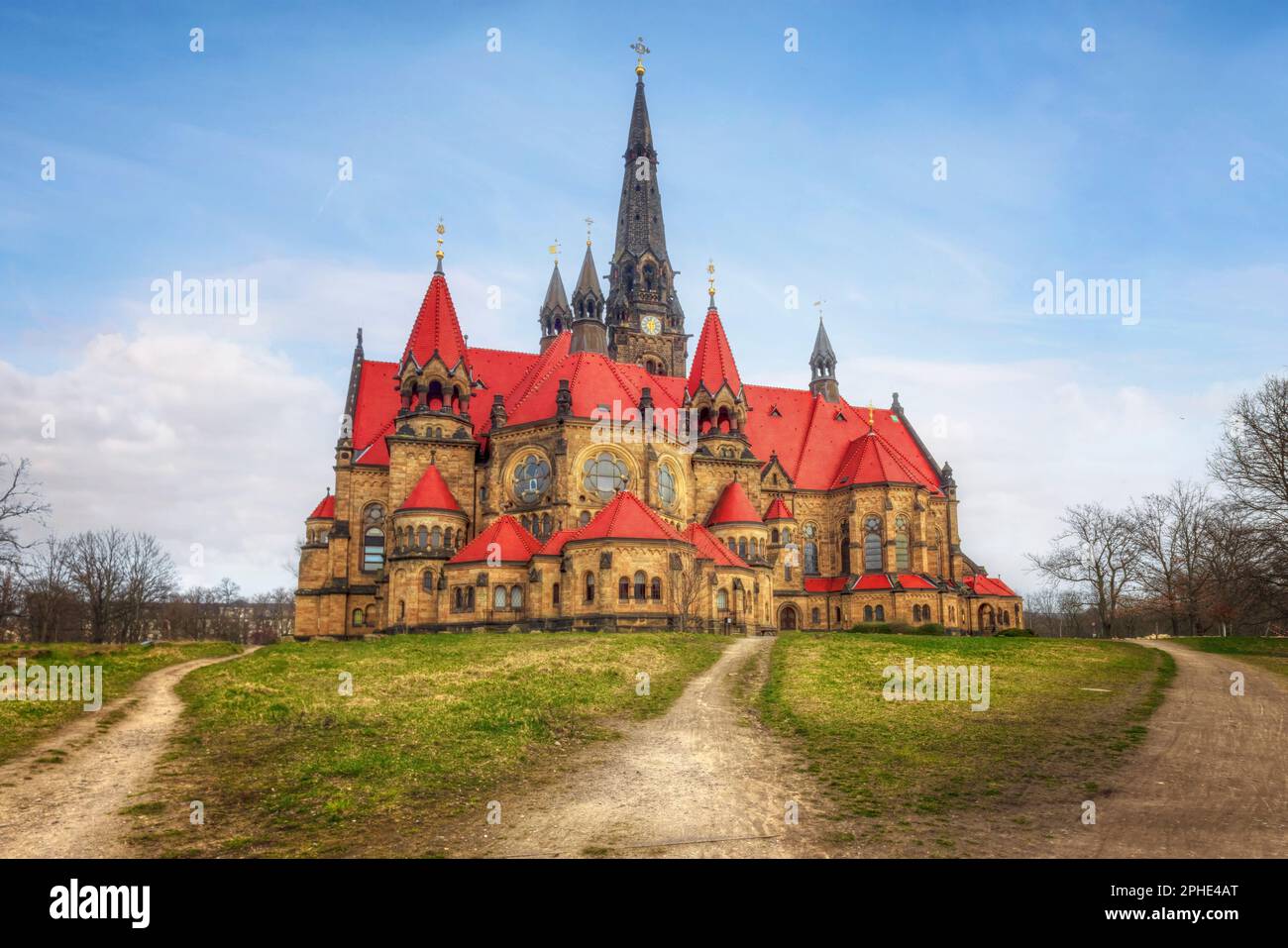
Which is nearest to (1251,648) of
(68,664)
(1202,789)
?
(1202,789)

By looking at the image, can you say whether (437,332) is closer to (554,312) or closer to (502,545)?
(502,545)

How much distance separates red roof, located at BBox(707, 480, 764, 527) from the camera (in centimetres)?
6003

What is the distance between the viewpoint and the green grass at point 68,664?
21.1 metres

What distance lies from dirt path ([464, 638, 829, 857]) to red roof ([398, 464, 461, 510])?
35.0 m

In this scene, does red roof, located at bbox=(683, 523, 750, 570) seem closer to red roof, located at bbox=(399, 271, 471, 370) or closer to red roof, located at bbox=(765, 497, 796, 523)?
red roof, located at bbox=(765, 497, 796, 523)

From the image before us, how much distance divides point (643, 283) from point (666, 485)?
28.2 metres

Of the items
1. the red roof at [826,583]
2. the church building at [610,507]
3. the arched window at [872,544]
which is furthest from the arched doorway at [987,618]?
the red roof at [826,583]

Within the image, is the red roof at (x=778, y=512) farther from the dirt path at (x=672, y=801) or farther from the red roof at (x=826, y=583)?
the dirt path at (x=672, y=801)

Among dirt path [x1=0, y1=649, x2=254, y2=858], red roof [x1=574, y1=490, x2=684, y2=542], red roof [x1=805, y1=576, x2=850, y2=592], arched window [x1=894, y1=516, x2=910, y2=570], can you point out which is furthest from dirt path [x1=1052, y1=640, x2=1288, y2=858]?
red roof [x1=805, y1=576, x2=850, y2=592]

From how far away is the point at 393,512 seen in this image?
5650 cm

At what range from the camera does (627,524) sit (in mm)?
49188
